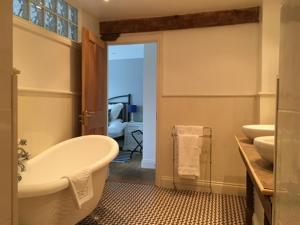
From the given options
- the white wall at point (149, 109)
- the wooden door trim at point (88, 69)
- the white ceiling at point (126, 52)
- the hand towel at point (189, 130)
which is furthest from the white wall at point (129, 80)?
the hand towel at point (189, 130)

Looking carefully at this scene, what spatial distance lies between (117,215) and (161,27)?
7.89 ft

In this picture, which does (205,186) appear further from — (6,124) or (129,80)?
(129,80)

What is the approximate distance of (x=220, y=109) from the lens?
3332mm

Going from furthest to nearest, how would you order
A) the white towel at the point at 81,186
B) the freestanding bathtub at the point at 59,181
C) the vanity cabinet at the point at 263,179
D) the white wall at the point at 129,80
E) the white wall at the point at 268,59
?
the white wall at the point at 129,80
the white wall at the point at 268,59
the white towel at the point at 81,186
the freestanding bathtub at the point at 59,181
the vanity cabinet at the point at 263,179

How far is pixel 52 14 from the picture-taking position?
279 centimetres

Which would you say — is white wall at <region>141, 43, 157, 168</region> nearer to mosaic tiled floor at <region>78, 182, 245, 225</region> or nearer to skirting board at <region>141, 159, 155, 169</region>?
skirting board at <region>141, 159, 155, 169</region>

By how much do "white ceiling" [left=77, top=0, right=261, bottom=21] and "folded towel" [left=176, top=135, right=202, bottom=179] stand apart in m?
1.62

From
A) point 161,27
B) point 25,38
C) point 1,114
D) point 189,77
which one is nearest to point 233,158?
point 189,77

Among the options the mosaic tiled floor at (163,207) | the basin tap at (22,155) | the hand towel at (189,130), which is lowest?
the mosaic tiled floor at (163,207)

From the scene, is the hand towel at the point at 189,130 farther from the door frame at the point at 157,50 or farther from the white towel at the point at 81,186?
the white towel at the point at 81,186

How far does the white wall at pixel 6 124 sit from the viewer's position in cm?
57

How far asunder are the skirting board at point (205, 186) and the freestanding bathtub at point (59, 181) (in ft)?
4.18

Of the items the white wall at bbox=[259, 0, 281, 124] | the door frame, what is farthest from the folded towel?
the white wall at bbox=[259, 0, 281, 124]

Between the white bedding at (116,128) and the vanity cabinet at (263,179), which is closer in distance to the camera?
the vanity cabinet at (263,179)
